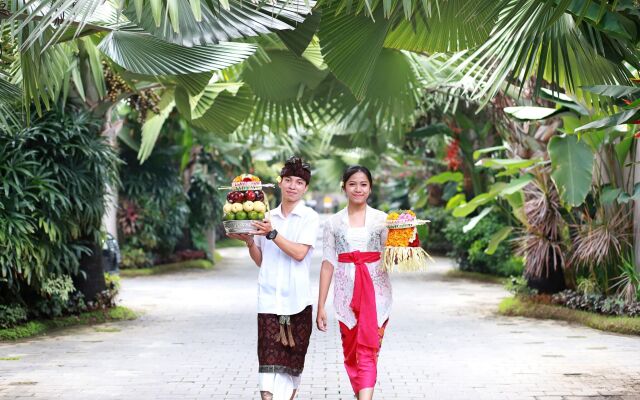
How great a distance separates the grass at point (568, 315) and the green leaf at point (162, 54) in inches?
246

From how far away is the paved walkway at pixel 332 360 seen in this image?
25.4 ft

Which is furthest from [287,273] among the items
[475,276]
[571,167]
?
[475,276]

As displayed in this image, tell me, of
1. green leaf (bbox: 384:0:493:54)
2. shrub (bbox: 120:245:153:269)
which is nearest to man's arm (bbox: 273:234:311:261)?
green leaf (bbox: 384:0:493:54)

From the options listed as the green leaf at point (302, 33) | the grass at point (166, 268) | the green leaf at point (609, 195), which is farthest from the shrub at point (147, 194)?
the green leaf at point (302, 33)

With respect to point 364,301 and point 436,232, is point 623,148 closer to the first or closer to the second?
point 364,301

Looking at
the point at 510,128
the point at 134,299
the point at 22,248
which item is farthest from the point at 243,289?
the point at 22,248

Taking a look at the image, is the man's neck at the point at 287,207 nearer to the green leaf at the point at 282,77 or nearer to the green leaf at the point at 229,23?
the green leaf at the point at 229,23

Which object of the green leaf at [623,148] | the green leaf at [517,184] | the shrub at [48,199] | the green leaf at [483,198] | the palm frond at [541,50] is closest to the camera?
the palm frond at [541,50]

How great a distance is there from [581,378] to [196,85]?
4205 mm

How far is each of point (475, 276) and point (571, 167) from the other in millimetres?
9925

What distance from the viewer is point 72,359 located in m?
9.48

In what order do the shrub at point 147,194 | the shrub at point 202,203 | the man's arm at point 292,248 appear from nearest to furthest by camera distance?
1. the man's arm at point 292,248
2. the shrub at point 147,194
3. the shrub at point 202,203

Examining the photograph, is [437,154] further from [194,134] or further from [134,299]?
[134,299]

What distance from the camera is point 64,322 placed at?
12172 millimetres
